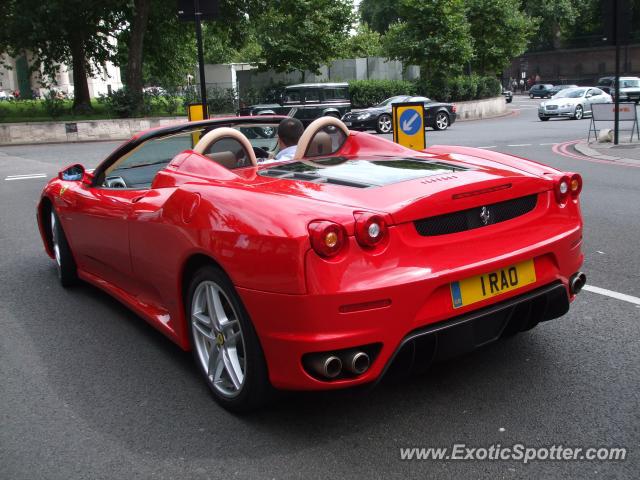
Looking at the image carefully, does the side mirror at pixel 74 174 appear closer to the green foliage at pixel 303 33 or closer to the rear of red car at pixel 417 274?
the rear of red car at pixel 417 274

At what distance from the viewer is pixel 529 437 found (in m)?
A: 3.04

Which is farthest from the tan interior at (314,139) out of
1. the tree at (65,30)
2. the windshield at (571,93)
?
the windshield at (571,93)

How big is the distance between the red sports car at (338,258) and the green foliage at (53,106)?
1049 inches

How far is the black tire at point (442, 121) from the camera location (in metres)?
28.5

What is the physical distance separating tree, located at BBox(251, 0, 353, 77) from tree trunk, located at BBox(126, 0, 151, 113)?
6.79 meters

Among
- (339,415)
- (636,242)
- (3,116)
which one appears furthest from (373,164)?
(3,116)

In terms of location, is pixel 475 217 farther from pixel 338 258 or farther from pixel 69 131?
pixel 69 131

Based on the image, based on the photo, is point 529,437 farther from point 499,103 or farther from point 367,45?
point 367,45

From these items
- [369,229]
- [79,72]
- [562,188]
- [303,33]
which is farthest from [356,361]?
[303,33]

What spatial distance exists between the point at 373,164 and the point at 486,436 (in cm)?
167

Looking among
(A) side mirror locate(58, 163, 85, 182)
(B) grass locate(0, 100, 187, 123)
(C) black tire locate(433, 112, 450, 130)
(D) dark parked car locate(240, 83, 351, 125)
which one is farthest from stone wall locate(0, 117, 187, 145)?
(A) side mirror locate(58, 163, 85, 182)

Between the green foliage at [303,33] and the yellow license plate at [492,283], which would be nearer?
the yellow license plate at [492,283]

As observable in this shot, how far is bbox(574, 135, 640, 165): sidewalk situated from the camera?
14462 mm

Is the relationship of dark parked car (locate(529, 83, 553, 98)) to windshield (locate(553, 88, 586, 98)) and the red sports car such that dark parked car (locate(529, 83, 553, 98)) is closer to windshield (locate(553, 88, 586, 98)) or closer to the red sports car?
windshield (locate(553, 88, 586, 98))
